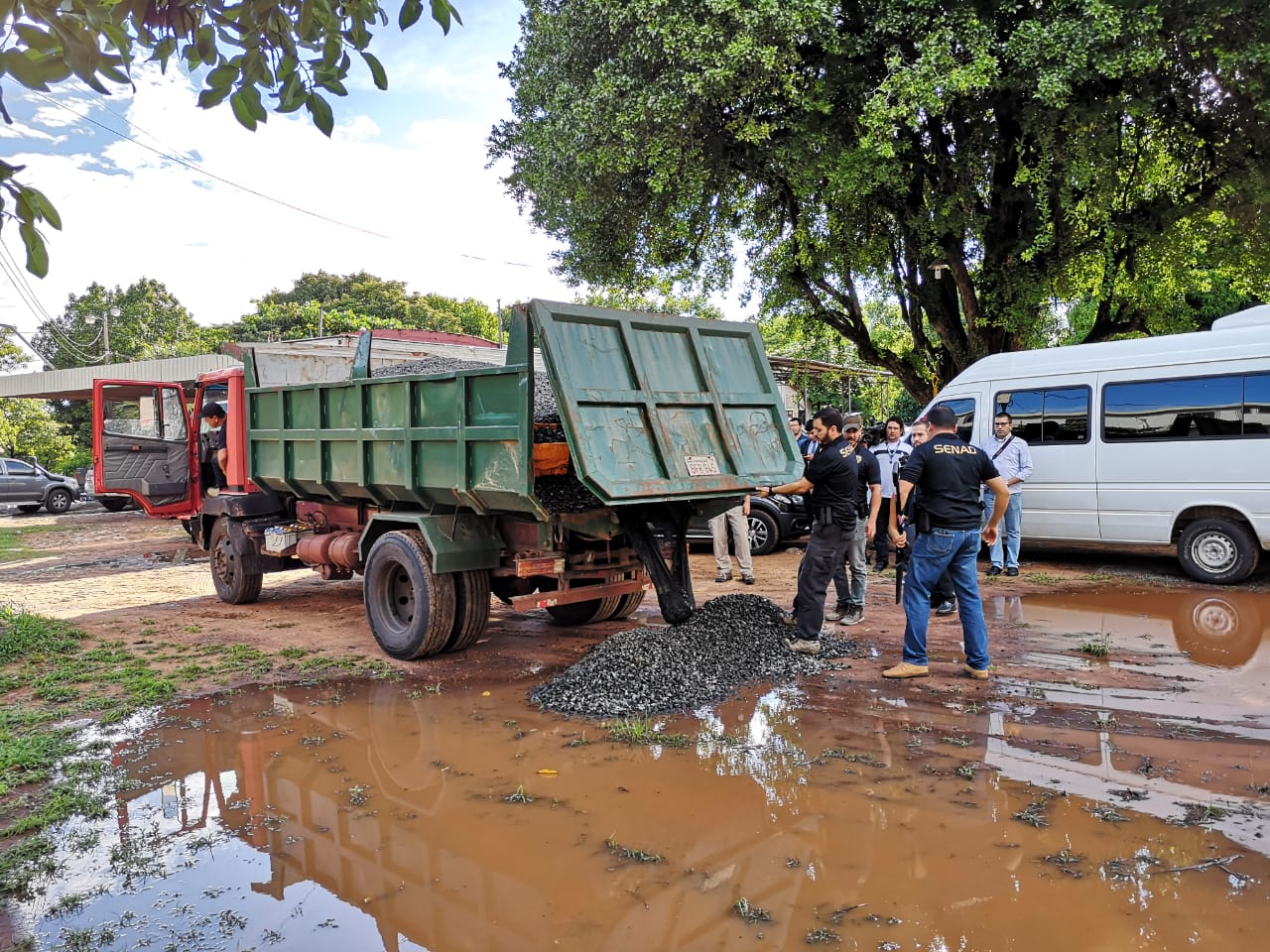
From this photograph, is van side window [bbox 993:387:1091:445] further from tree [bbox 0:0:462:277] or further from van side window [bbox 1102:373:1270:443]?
tree [bbox 0:0:462:277]

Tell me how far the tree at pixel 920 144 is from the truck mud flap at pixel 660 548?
677 centimetres

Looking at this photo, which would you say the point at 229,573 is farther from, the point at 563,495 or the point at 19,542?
the point at 19,542

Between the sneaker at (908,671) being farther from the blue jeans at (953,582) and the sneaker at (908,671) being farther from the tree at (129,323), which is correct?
the tree at (129,323)

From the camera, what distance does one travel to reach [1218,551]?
29.0ft

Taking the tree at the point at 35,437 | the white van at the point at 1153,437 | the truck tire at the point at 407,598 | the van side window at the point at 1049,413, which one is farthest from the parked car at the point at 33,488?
the van side window at the point at 1049,413

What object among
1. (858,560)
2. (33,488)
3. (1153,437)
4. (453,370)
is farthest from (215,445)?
(33,488)

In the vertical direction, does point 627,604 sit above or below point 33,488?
below

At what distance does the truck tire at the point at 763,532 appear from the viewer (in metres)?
11.9

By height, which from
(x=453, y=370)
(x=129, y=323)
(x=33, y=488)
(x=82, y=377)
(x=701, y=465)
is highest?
(x=129, y=323)

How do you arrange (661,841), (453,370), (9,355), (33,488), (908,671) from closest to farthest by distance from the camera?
(661,841)
(908,671)
(453,370)
(33,488)
(9,355)

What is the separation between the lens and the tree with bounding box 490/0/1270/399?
10.1 meters

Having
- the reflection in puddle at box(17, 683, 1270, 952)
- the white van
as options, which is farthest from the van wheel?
the reflection in puddle at box(17, 683, 1270, 952)

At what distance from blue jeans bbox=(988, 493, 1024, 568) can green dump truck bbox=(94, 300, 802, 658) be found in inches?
183

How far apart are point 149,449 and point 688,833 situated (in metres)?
8.66
